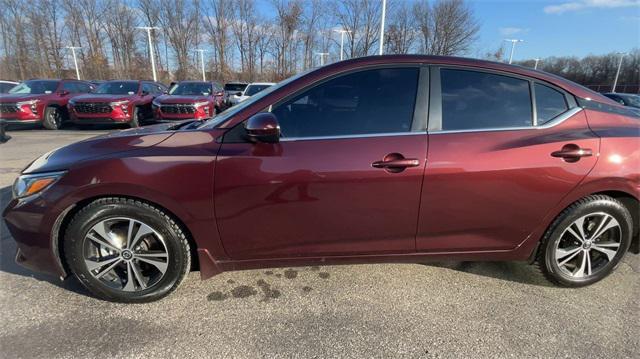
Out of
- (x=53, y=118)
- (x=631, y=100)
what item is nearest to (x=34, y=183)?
(x=53, y=118)

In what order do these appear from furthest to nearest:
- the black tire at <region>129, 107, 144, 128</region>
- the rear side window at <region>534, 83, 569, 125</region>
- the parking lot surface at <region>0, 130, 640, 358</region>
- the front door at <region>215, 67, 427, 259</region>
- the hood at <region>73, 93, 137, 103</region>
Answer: the black tire at <region>129, 107, 144, 128</region>
the hood at <region>73, 93, 137, 103</region>
the rear side window at <region>534, 83, 569, 125</region>
the front door at <region>215, 67, 427, 259</region>
the parking lot surface at <region>0, 130, 640, 358</region>

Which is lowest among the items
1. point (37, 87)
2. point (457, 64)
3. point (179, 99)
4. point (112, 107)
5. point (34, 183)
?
point (112, 107)

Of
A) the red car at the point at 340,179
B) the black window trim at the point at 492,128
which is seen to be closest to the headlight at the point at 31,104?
the red car at the point at 340,179

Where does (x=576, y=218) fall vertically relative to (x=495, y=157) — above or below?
below

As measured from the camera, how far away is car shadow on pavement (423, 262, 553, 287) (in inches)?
106

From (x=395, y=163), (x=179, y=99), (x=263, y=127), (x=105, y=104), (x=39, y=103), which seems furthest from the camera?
(x=39, y=103)

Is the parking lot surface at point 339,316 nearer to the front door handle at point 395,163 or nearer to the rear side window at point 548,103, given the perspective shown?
the front door handle at point 395,163

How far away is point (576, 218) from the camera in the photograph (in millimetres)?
2420

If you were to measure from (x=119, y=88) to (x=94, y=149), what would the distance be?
416 inches

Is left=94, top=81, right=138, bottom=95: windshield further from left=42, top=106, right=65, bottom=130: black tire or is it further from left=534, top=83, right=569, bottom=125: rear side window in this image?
left=534, top=83, right=569, bottom=125: rear side window

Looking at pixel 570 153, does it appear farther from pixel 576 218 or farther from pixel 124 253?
pixel 124 253

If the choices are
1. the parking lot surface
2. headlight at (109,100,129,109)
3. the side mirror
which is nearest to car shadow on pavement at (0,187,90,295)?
the parking lot surface

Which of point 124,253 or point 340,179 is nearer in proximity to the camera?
point 340,179

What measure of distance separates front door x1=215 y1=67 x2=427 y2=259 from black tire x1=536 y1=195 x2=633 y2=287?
3.56 ft
